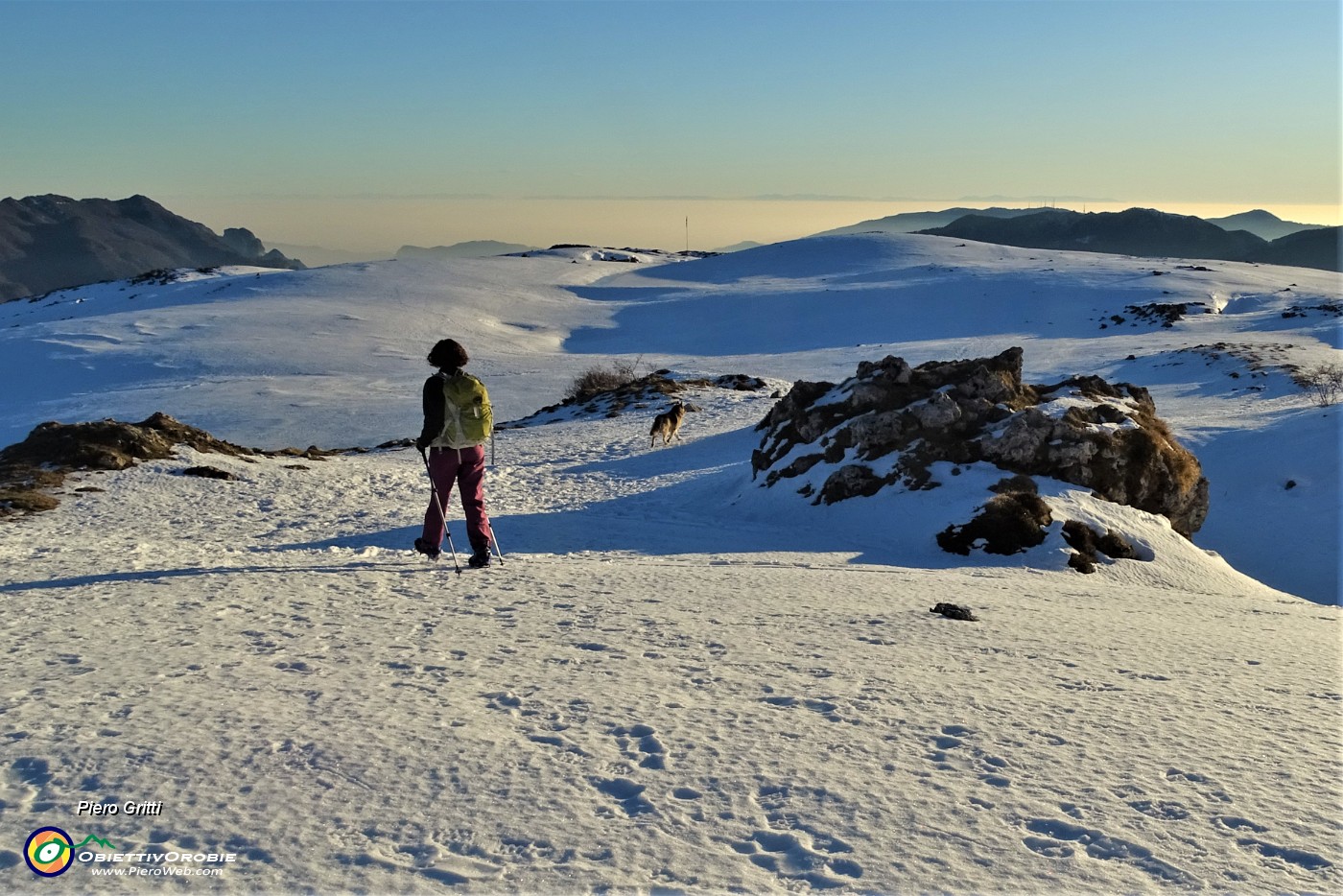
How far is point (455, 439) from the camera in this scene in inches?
360

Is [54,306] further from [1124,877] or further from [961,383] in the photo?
[1124,877]

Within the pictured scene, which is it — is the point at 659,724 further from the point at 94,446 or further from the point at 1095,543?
the point at 94,446

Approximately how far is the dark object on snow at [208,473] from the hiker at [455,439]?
7.00 metres

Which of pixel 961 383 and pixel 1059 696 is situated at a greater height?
pixel 961 383

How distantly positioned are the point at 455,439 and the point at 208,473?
7616 millimetres

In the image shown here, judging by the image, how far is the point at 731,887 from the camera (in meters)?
3.42

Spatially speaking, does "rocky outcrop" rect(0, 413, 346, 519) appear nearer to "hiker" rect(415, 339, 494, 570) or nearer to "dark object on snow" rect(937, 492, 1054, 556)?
"hiker" rect(415, 339, 494, 570)

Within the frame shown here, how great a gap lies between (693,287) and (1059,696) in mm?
65467

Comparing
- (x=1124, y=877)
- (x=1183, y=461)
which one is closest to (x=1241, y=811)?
(x=1124, y=877)

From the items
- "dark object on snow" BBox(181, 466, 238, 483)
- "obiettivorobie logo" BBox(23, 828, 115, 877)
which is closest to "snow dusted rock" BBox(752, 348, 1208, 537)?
"dark object on snow" BBox(181, 466, 238, 483)

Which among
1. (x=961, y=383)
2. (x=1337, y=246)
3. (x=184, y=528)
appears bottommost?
(x=184, y=528)

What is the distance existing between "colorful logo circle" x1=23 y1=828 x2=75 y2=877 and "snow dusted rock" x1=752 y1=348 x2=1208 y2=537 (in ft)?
32.7

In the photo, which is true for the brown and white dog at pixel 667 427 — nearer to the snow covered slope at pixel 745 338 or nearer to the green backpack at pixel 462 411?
the snow covered slope at pixel 745 338

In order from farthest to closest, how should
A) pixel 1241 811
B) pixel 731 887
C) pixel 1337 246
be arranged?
1. pixel 1337 246
2. pixel 1241 811
3. pixel 731 887
